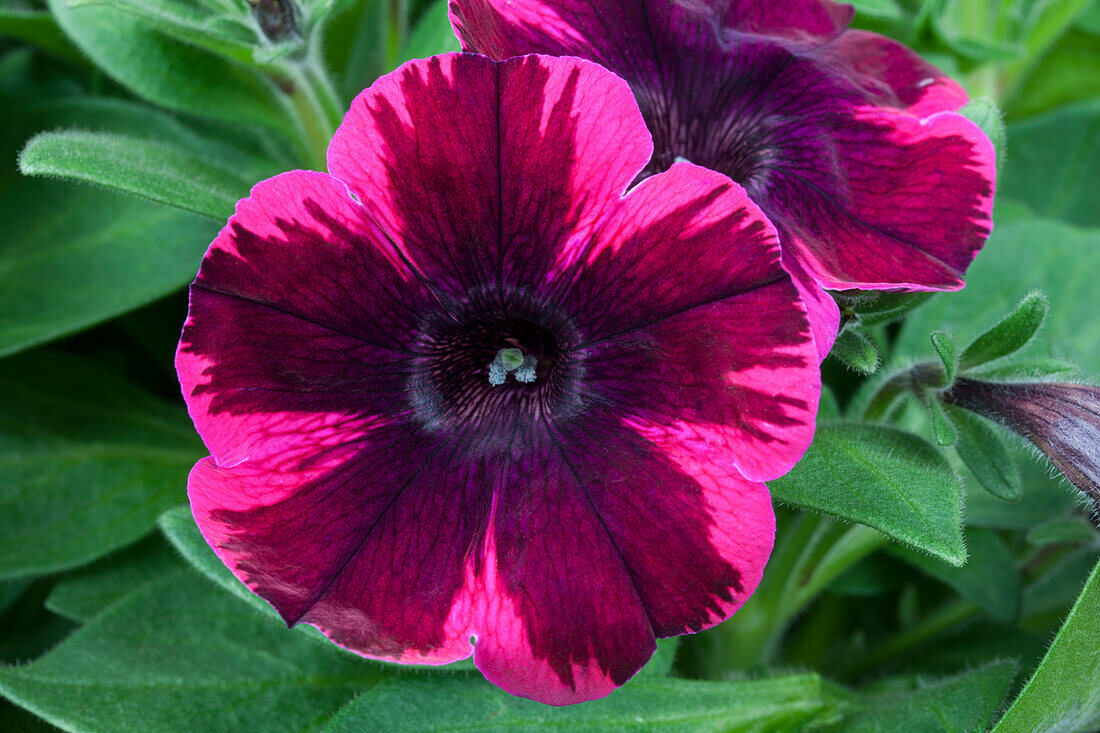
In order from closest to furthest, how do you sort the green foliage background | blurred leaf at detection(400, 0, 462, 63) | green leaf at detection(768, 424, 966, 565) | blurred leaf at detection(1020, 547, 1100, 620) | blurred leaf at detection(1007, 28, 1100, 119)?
green leaf at detection(768, 424, 966, 565), the green foliage background, blurred leaf at detection(400, 0, 462, 63), blurred leaf at detection(1020, 547, 1100, 620), blurred leaf at detection(1007, 28, 1100, 119)

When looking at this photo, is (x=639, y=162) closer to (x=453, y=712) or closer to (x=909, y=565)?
(x=453, y=712)

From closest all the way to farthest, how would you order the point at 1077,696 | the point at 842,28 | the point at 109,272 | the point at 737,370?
the point at 737,370
the point at 1077,696
the point at 842,28
the point at 109,272

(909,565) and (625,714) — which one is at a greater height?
(625,714)

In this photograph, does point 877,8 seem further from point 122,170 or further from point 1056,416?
point 122,170

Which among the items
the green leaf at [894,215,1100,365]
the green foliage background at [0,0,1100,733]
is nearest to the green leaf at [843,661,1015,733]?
the green foliage background at [0,0,1100,733]

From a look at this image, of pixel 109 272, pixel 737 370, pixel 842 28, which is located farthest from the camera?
pixel 109 272

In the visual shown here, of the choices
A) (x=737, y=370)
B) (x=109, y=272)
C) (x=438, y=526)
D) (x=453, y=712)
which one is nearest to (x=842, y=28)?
(x=737, y=370)

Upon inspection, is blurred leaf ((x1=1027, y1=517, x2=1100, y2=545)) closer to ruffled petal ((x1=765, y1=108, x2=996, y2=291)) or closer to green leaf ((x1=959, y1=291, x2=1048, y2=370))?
green leaf ((x1=959, y1=291, x2=1048, y2=370))
